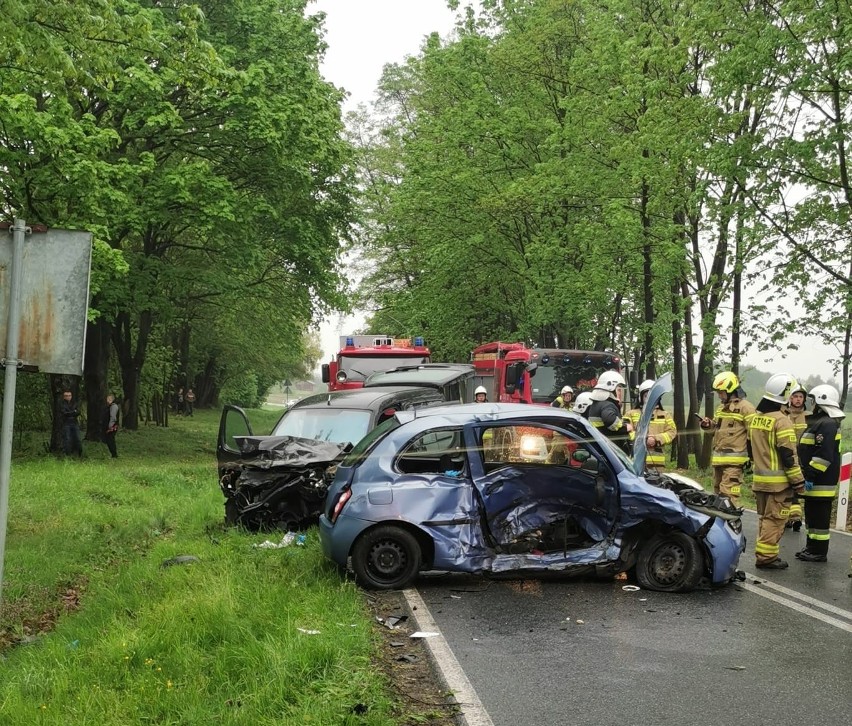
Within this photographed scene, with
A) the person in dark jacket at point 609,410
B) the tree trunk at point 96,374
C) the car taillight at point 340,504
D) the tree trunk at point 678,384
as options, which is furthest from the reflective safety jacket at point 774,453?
the tree trunk at point 96,374

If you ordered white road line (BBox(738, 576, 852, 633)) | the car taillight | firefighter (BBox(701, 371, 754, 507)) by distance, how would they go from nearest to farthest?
white road line (BBox(738, 576, 852, 633)), the car taillight, firefighter (BBox(701, 371, 754, 507))

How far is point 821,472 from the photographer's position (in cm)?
923

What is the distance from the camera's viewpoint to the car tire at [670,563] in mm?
7648

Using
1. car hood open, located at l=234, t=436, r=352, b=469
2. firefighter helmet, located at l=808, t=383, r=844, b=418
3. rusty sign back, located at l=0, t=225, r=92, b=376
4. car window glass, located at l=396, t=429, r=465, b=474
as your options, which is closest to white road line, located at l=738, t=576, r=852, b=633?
firefighter helmet, located at l=808, t=383, r=844, b=418

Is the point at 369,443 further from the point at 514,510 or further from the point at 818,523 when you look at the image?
the point at 818,523

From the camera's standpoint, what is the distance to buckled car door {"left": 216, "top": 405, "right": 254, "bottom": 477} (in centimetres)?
1084

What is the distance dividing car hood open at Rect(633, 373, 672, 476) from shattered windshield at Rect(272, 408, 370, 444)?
4.28 metres

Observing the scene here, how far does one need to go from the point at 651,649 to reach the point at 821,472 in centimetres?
425

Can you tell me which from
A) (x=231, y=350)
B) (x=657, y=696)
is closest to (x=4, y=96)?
(x=657, y=696)

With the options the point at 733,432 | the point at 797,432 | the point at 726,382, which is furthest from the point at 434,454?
the point at 797,432

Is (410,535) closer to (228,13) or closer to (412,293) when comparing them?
(228,13)

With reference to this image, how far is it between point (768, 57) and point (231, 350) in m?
36.4

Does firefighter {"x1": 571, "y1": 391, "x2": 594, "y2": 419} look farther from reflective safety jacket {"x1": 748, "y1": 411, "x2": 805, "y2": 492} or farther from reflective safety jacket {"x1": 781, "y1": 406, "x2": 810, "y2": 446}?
reflective safety jacket {"x1": 748, "y1": 411, "x2": 805, "y2": 492}

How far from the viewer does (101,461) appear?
20.2 meters
